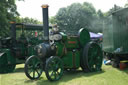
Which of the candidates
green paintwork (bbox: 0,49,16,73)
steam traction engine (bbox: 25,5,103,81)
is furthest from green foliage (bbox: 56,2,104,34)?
steam traction engine (bbox: 25,5,103,81)

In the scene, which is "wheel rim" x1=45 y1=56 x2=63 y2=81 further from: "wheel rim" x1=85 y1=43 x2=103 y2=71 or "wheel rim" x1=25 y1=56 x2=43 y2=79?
"wheel rim" x1=85 y1=43 x2=103 y2=71

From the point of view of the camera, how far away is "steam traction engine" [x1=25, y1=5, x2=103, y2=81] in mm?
5651

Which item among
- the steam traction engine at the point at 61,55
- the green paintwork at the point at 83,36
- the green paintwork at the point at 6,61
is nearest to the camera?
the steam traction engine at the point at 61,55

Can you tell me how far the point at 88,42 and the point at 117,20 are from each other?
5.63 feet

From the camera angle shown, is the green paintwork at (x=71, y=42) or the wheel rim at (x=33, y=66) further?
the green paintwork at (x=71, y=42)

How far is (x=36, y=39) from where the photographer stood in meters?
10.0

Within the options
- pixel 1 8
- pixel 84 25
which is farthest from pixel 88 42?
pixel 84 25

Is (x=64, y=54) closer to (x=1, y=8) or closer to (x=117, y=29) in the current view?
(x=117, y=29)

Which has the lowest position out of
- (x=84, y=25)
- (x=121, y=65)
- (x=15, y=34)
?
(x=121, y=65)

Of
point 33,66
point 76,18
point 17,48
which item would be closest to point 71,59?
point 33,66

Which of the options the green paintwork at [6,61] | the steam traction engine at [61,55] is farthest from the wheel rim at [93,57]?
the green paintwork at [6,61]

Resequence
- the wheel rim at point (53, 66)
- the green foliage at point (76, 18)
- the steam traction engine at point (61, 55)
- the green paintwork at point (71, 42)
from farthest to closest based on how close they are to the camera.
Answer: the green foliage at point (76, 18) < the green paintwork at point (71, 42) < the steam traction engine at point (61, 55) < the wheel rim at point (53, 66)

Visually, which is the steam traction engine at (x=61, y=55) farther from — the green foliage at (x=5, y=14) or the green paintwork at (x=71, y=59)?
the green foliage at (x=5, y=14)

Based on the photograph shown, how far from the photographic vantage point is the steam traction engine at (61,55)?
5651 millimetres
